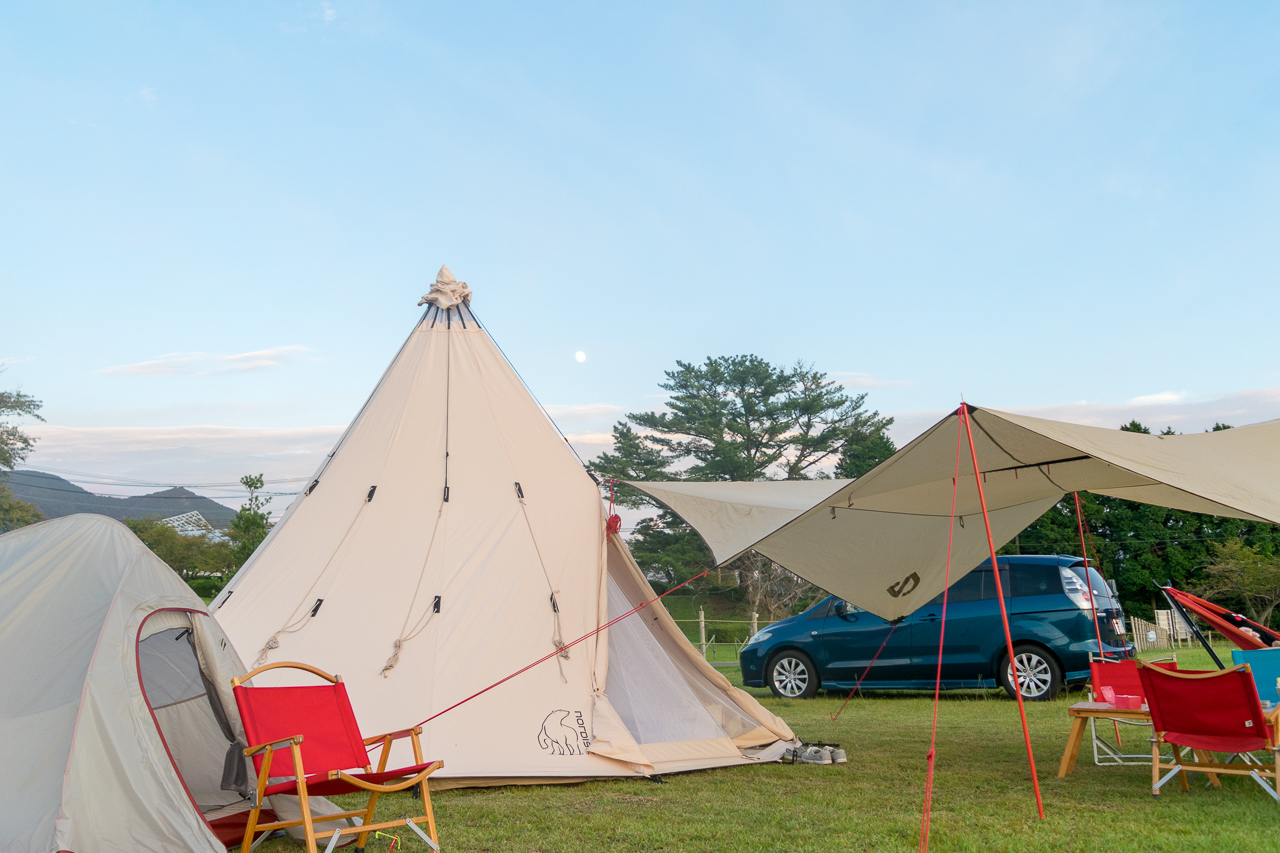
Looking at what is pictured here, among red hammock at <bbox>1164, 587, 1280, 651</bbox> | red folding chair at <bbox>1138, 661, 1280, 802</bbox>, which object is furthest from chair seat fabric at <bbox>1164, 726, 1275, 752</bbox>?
red hammock at <bbox>1164, 587, 1280, 651</bbox>

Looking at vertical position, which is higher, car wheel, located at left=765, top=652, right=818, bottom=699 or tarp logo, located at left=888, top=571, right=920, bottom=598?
tarp logo, located at left=888, top=571, right=920, bottom=598

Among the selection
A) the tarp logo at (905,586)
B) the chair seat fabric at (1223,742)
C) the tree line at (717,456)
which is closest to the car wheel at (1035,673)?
the tarp logo at (905,586)

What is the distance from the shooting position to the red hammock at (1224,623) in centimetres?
554

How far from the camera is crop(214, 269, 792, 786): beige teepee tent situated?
541 centimetres

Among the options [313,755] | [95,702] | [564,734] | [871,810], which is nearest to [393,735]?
[313,755]

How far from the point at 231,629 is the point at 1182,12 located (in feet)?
30.2

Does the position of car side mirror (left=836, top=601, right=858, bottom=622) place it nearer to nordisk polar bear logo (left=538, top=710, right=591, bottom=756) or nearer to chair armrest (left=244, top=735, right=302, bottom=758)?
nordisk polar bear logo (left=538, top=710, right=591, bottom=756)

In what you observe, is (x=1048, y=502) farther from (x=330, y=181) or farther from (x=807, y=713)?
(x=330, y=181)

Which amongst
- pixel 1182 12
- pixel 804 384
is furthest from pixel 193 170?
pixel 804 384

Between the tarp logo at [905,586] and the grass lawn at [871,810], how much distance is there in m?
1.46

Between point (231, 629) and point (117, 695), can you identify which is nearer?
point (117, 695)

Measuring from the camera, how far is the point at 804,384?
107 ft

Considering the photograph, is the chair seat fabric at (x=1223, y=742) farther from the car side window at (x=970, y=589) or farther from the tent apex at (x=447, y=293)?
the tent apex at (x=447, y=293)

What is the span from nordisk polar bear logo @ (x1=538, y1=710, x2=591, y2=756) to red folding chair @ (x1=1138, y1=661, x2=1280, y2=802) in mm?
3343
